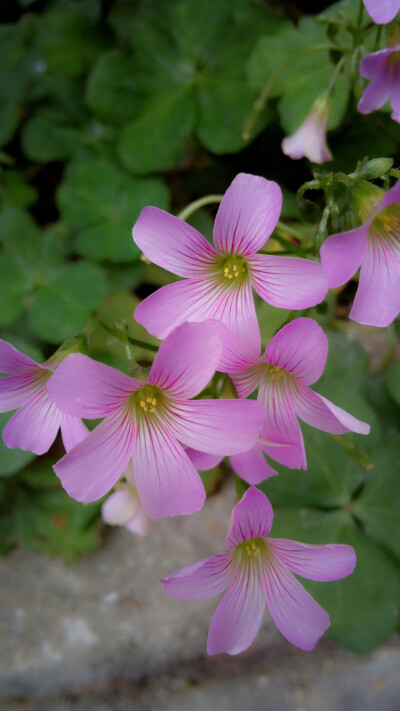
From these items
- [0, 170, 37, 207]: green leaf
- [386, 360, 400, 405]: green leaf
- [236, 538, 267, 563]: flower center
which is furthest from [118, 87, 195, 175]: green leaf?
[236, 538, 267, 563]: flower center

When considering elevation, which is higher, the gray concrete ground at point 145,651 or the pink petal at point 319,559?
the pink petal at point 319,559

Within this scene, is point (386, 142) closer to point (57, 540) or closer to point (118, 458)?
point (118, 458)

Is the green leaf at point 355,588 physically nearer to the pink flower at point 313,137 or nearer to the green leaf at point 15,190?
the pink flower at point 313,137

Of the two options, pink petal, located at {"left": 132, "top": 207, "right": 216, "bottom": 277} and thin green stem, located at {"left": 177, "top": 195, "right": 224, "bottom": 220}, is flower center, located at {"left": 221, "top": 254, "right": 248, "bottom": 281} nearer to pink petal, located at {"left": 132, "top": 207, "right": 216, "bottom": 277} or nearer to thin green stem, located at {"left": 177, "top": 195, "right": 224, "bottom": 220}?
pink petal, located at {"left": 132, "top": 207, "right": 216, "bottom": 277}

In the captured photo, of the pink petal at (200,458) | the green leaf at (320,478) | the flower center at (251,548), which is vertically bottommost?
the green leaf at (320,478)

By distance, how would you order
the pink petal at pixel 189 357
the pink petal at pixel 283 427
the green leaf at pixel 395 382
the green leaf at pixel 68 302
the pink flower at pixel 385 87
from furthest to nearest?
the green leaf at pixel 68 302 → the green leaf at pixel 395 382 → the pink flower at pixel 385 87 → the pink petal at pixel 283 427 → the pink petal at pixel 189 357

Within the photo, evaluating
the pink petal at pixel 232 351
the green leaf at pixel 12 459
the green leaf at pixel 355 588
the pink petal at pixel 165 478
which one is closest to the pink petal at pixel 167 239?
the pink petal at pixel 232 351

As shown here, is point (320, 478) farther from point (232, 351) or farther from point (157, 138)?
point (157, 138)

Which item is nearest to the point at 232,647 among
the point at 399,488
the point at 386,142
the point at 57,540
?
the point at 399,488
